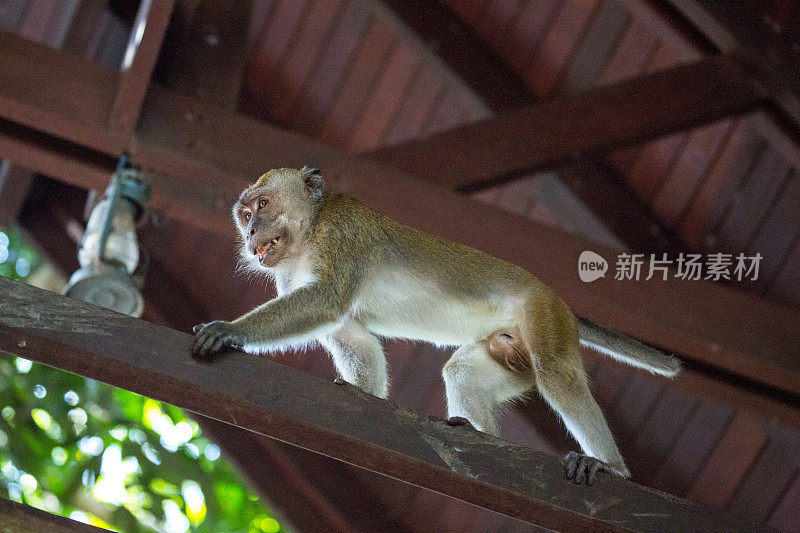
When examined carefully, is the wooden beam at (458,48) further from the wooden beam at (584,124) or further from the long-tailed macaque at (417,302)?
the long-tailed macaque at (417,302)

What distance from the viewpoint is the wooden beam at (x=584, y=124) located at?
4684 mm

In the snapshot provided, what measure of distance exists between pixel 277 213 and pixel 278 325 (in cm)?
48

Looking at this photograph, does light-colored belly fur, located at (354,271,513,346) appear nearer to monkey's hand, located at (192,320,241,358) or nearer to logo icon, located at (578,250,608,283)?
monkey's hand, located at (192,320,241,358)

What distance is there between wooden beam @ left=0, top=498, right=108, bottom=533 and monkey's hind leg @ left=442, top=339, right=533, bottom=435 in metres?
1.34

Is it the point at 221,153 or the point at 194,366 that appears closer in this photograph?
the point at 194,366

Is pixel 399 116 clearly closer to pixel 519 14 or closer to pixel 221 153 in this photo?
pixel 519 14

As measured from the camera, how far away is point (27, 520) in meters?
2.40

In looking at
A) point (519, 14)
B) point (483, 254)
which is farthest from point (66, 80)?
point (519, 14)

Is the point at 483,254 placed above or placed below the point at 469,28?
below

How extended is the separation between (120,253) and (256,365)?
1.38 meters

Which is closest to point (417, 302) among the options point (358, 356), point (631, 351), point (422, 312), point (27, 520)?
point (422, 312)

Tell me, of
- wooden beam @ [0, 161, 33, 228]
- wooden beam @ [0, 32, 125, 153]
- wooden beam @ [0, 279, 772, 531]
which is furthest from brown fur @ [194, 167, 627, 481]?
wooden beam @ [0, 161, 33, 228]

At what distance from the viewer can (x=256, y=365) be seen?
252 centimetres

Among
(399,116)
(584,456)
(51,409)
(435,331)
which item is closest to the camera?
(584,456)
